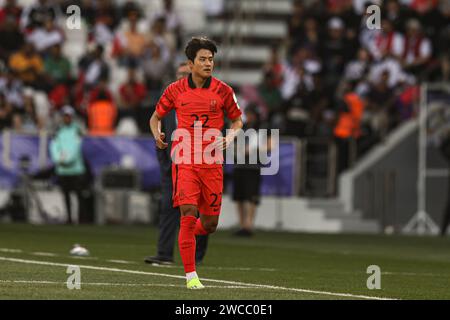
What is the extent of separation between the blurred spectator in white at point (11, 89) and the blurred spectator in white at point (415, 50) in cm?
786

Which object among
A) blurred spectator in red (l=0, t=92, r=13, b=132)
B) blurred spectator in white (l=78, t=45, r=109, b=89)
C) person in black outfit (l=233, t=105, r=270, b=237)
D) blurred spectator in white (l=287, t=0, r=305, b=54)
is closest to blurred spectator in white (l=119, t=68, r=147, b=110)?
blurred spectator in white (l=78, t=45, r=109, b=89)

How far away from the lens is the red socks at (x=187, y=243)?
13.5 metres

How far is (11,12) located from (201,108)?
19.8 metres

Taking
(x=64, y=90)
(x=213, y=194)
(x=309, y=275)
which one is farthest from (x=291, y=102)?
(x=213, y=194)

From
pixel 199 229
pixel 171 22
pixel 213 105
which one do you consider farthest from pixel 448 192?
pixel 213 105

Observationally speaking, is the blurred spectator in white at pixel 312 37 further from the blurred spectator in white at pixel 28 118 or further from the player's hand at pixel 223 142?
the player's hand at pixel 223 142

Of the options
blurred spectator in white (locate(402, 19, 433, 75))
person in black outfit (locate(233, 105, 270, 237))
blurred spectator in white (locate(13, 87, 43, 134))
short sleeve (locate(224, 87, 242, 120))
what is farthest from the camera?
blurred spectator in white (locate(402, 19, 433, 75))

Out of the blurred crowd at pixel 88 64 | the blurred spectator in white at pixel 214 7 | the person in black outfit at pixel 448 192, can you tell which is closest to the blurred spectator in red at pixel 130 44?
the blurred crowd at pixel 88 64

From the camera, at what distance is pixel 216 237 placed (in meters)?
25.4

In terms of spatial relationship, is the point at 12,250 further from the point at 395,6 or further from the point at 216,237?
the point at 395,6

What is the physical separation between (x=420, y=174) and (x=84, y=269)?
49.1 feet

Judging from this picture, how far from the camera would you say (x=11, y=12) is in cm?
3322

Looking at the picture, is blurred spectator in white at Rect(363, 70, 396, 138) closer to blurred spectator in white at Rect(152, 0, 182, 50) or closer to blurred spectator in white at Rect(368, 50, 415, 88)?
blurred spectator in white at Rect(368, 50, 415, 88)

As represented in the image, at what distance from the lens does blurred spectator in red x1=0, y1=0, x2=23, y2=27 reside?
33.0 metres
